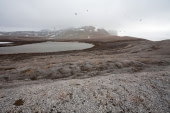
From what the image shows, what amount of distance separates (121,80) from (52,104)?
788cm

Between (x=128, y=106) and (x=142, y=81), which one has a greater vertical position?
(x=142, y=81)

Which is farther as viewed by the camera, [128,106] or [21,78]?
[21,78]

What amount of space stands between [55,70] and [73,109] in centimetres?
1096

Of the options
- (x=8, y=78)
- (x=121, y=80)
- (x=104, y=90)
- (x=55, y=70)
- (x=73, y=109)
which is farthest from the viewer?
(x=55, y=70)

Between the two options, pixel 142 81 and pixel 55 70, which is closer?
pixel 142 81

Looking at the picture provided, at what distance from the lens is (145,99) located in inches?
391

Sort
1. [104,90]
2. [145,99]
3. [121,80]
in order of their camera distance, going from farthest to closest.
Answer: [121,80] < [104,90] < [145,99]

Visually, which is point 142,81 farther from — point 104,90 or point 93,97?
point 93,97

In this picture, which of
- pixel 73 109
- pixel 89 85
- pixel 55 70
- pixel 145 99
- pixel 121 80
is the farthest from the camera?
pixel 55 70

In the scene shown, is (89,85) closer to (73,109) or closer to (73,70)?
(73,109)

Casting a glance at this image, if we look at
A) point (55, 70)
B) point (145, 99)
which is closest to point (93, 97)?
point (145, 99)

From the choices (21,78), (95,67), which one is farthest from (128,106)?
(21,78)

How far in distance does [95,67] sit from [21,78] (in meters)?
11.6

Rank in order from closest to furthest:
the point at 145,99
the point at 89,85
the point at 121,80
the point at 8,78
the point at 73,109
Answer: the point at 73,109
the point at 145,99
the point at 89,85
the point at 121,80
the point at 8,78
